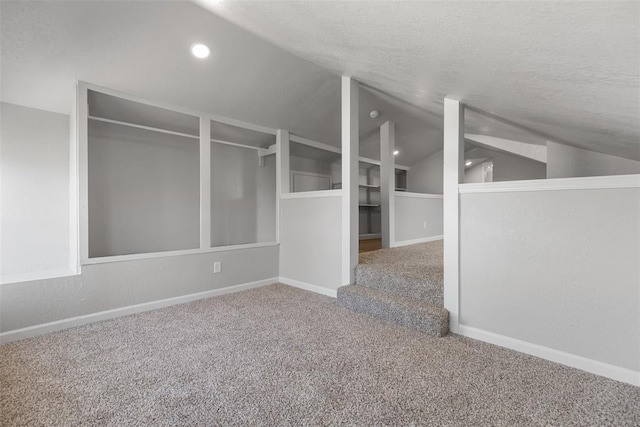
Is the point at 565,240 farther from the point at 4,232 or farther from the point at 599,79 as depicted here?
the point at 4,232

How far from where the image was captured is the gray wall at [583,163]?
365cm

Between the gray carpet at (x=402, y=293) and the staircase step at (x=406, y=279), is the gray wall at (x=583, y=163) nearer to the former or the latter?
the gray carpet at (x=402, y=293)

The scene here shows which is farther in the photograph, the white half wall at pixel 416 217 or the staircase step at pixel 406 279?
the white half wall at pixel 416 217

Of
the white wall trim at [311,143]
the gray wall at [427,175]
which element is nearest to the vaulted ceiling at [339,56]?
the white wall trim at [311,143]

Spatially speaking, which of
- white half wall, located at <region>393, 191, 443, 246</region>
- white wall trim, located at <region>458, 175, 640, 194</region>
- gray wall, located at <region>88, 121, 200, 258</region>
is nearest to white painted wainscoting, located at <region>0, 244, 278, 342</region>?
gray wall, located at <region>88, 121, 200, 258</region>

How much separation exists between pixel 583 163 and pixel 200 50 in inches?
186

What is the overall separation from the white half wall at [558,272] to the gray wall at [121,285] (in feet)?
8.12

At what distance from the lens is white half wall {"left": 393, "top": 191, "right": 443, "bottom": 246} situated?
4.65 m

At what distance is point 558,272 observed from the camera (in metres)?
1.87

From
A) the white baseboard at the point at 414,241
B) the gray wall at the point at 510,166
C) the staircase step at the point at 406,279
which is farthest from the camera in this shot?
the gray wall at the point at 510,166

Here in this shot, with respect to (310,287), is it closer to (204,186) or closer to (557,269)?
(204,186)

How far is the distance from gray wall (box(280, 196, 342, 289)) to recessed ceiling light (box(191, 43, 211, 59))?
1800 millimetres

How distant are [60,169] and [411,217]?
4.70 m

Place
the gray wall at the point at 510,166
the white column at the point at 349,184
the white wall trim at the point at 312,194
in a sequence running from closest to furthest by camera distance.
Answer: the white column at the point at 349,184, the white wall trim at the point at 312,194, the gray wall at the point at 510,166
